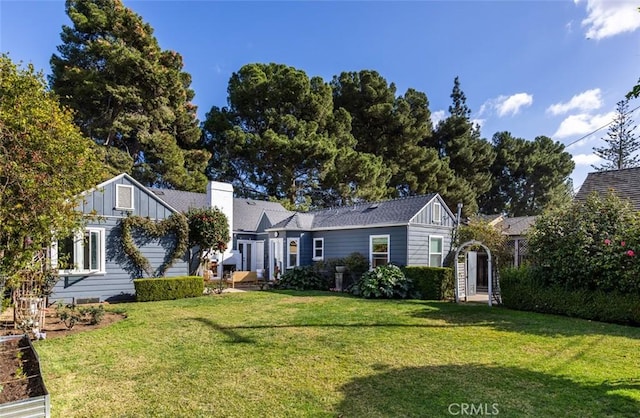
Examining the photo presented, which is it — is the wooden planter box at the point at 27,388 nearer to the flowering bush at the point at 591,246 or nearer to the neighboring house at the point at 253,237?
the neighboring house at the point at 253,237

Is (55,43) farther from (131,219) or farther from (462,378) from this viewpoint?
(462,378)

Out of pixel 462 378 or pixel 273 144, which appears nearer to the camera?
pixel 462 378

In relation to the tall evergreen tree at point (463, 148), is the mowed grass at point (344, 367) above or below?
below

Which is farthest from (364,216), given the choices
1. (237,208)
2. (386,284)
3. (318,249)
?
(237,208)

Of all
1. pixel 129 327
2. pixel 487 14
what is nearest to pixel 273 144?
pixel 487 14

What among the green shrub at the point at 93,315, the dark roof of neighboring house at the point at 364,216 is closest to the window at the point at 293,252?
the dark roof of neighboring house at the point at 364,216

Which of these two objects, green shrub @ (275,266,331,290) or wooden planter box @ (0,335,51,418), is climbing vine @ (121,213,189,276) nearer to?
green shrub @ (275,266,331,290)

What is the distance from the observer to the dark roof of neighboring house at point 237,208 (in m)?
18.7

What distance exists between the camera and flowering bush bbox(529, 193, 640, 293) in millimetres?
8312

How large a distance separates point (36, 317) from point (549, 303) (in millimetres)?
11859

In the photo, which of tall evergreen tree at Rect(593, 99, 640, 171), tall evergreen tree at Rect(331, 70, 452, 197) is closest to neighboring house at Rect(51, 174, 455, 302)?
tall evergreen tree at Rect(331, 70, 452, 197)

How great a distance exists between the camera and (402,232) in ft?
46.8

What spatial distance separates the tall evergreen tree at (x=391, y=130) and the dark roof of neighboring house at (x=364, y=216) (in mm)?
12890

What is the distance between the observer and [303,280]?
49.6 feet
